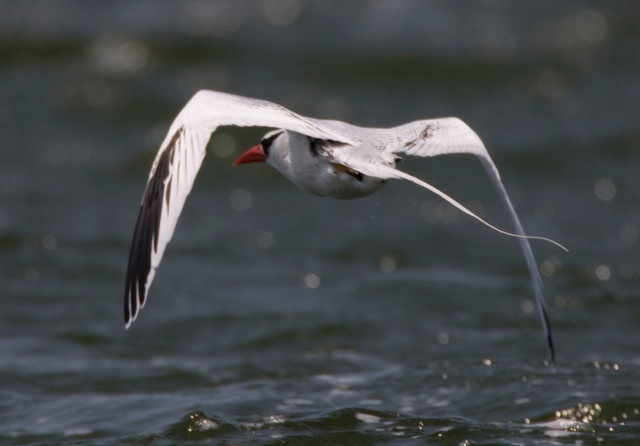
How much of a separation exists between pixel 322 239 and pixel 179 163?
237 inches

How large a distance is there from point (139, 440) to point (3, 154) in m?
8.06

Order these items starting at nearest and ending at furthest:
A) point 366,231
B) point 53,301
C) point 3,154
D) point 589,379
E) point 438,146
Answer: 1. point 438,146
2. point 589,379
3. point 53,301
4. point 366,231
5. point 3,154

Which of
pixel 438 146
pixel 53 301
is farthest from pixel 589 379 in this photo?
pixel 53 301

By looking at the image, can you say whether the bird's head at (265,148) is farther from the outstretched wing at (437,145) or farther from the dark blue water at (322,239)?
the dark blue water at (322,239)

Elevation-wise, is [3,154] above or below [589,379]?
above

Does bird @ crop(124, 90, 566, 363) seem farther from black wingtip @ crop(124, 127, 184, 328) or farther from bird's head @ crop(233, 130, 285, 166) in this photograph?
bird's head @ crop(233, 130, 285, 166)

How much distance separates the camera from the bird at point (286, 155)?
5.96 metres

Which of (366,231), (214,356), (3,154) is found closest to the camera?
(214,356)

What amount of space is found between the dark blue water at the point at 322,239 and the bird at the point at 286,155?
1.45 m

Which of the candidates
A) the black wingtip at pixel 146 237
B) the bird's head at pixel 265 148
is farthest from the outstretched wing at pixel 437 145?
the black wingtip at pixel 146 237

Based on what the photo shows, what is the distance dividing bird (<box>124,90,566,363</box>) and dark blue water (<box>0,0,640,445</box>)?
4.75 feet

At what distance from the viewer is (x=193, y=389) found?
8305 millimetres

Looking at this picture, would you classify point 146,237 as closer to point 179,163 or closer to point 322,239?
point 179,163

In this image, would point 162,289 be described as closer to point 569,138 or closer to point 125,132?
point 125,132
